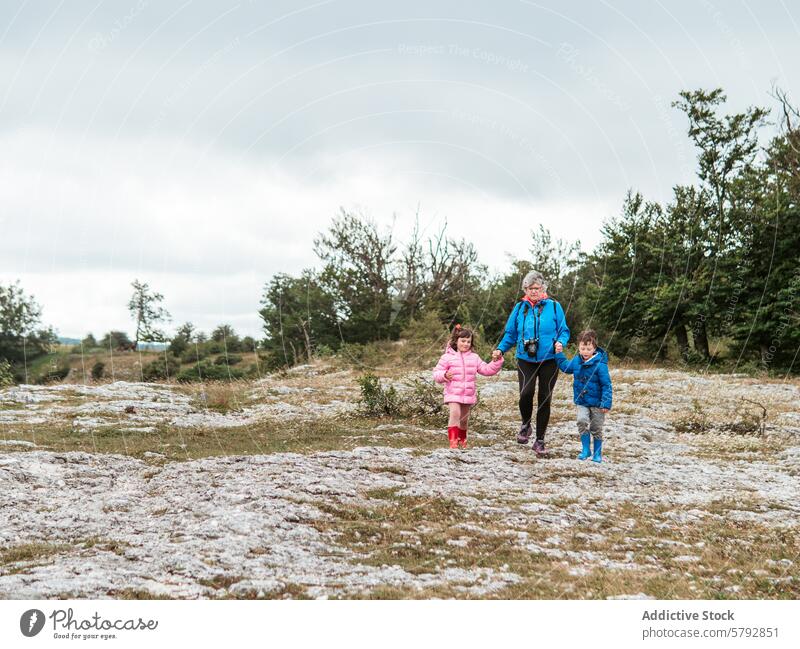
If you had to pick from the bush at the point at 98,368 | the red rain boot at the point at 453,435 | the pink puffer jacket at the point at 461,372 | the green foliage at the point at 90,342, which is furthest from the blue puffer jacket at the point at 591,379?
the green foliage at the point at 90,342

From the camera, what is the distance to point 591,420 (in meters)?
12.4

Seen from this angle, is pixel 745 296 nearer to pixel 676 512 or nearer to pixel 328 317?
pixel 328 317

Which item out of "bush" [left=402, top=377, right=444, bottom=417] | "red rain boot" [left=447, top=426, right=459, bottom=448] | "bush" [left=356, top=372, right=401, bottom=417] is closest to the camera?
"red rain boot" [left=447, top=426, right=459, bottom=448]

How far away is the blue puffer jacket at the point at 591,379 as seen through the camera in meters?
12.3

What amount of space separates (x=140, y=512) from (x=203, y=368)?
26.7m

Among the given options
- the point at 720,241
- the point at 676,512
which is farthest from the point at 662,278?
the point at 676,512

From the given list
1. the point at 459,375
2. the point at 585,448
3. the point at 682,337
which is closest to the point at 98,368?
the point at 682,337

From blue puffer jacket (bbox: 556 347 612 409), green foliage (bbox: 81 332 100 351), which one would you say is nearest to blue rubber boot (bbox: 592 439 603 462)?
blue puffer jacket (bbox: 556 347 612 409)

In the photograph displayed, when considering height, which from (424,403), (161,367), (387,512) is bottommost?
(387,512)

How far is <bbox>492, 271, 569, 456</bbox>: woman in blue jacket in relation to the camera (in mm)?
12086

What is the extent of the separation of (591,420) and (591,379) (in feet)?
2.30

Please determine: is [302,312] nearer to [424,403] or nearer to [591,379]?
[424,403]

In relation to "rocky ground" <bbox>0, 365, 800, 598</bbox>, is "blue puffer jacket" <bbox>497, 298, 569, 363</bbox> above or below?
above

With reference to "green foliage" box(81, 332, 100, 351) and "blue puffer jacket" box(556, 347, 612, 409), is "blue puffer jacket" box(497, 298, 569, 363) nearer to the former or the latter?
"blue puffer jacket" box(556, 347, 612, 409)
